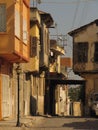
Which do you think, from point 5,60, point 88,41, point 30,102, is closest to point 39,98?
point 30,102

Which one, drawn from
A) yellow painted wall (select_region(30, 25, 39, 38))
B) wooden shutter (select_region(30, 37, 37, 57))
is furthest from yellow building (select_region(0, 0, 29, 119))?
yellow painted wall (select_region(30, 25, 39, 38))

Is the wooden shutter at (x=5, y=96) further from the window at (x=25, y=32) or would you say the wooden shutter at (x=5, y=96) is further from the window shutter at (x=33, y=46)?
the window shutter at (x=33, y=46)

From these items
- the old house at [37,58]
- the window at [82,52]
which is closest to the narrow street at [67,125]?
the old house at [37,58]

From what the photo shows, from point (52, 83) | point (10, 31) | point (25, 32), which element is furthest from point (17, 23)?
point (52, 83)

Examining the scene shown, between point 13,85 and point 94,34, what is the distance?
1727cm

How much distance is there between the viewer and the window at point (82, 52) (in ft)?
157

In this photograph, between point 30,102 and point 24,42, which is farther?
point 30,102

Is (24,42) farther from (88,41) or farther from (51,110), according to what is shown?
(51,110)

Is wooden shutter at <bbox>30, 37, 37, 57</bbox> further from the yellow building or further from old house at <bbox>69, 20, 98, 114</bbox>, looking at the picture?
old house at <bbox>69, 20, 98, 114</bbox>

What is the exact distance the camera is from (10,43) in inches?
1041

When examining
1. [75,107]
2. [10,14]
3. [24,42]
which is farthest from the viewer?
[75,107]

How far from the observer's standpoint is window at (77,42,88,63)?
47.9 m

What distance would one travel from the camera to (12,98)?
3203 centimetres

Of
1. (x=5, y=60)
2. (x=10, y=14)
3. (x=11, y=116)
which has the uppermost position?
(x=10, y=14)
